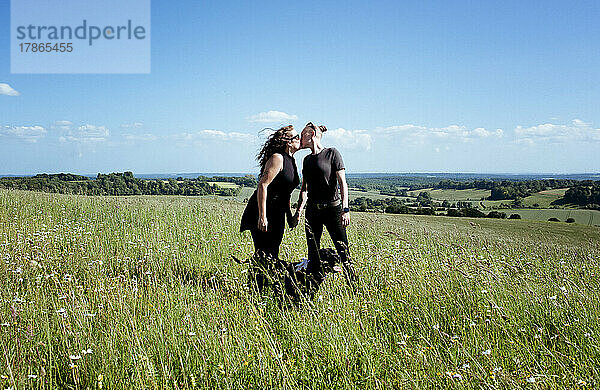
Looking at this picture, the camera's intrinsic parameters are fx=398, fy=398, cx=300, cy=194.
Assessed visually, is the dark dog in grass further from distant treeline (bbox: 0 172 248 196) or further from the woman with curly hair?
distant treeline (bbox: 0 172 248 196)

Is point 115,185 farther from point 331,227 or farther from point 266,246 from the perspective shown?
point 331,227

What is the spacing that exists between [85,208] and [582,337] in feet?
35.9

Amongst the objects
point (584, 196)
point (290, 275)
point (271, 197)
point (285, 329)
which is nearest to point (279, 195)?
point (271, 197)

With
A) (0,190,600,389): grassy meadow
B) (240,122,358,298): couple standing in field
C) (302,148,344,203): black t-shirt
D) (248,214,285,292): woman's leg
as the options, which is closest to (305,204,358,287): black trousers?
(240,122,358,298): couple standing in field

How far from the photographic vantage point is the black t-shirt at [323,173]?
5438mm

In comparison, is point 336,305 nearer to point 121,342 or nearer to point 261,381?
point 261,381

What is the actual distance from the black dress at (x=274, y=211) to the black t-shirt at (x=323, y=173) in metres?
0.28

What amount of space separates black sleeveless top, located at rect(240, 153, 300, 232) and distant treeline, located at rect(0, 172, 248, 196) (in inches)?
374

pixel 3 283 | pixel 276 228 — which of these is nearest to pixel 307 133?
pixel 276 228

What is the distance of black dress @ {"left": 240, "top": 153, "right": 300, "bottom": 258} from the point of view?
517 cm

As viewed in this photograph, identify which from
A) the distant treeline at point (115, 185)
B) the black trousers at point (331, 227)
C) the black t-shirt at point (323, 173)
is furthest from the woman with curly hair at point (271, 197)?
the distant treeline at point (115, 185)

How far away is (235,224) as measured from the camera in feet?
32.3

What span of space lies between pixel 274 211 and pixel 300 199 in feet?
2.53

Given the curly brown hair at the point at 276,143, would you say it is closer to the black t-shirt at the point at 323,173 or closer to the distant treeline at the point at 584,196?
the black t-shirt at the point at 323,173
